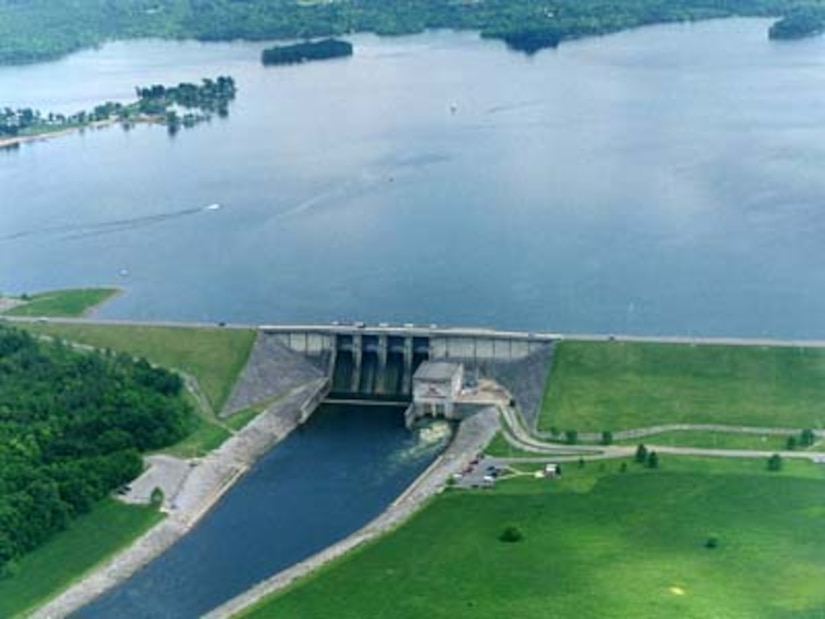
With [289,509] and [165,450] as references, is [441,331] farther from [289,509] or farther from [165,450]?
[165,450]

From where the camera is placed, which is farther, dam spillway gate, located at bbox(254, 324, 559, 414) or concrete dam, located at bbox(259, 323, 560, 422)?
dam spillway gate, located at bbox(254, 324, 559, 414)

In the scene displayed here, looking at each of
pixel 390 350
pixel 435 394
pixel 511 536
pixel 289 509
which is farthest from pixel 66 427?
pixel 511 536


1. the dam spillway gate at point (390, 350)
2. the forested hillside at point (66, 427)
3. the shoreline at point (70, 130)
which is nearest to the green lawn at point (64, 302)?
the forested hillside at point (66, 427)

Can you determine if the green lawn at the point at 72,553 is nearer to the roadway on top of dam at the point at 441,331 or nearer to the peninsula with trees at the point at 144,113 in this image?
the roadway on top of dam at the point at 441,331

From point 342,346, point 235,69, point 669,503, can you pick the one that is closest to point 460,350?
point 342,346

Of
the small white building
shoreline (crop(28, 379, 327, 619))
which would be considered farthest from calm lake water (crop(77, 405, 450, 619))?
the small white building

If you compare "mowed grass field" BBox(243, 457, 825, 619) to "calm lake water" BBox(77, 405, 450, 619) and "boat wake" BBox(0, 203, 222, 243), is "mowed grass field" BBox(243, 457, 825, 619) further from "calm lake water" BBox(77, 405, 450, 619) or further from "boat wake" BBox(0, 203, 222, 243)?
"boat wake" BBox(0, 203, 222, 243)

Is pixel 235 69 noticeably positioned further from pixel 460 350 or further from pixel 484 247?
pixel 460 350
